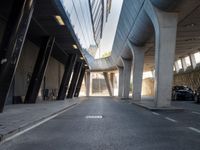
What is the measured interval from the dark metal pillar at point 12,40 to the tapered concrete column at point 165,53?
8420 mm

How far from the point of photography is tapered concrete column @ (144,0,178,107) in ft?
68.8

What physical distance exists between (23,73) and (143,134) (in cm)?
2157

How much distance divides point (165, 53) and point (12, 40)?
9697 millimetres

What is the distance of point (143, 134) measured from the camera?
952 cm

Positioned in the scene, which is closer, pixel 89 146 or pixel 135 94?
pixel 89 146

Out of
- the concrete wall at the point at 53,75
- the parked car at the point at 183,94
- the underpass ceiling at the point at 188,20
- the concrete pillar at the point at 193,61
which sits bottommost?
the parked car at the point at 183,94

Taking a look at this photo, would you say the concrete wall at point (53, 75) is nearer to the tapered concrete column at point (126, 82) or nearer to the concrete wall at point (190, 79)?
the tapered concrete column at point (126, 82)

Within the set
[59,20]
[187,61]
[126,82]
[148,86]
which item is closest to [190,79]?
[187,61]

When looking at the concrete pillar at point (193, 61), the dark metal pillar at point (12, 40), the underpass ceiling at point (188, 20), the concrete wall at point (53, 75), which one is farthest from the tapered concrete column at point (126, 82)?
the dark metal pillar at point (12, 40)

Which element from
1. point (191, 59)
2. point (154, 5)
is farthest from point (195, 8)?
point (191, 59)

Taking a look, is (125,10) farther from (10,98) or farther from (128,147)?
(128,147)

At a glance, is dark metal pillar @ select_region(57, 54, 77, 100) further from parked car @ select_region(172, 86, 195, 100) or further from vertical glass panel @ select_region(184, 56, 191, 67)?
vertical glass panel @ select_region(184, 56, 191, 67)

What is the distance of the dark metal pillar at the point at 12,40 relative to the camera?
15.3 meters

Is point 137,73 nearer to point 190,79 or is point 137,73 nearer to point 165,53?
point 165,53
